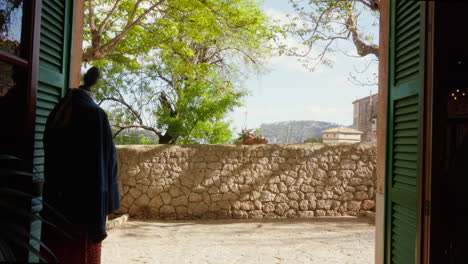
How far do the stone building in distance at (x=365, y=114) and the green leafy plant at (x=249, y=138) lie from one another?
22.4ft

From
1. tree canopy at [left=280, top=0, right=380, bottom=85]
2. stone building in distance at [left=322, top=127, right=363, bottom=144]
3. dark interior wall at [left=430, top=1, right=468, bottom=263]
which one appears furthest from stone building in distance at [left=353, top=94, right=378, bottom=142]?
dark interior wall at [left=430, top=1, right=468, bottom=263]

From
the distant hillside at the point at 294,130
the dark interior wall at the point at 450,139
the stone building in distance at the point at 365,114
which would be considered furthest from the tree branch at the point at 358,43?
the dark interior wall at the point at 450,139

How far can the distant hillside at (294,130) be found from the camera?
47.8ft

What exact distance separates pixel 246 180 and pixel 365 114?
31.5 feet

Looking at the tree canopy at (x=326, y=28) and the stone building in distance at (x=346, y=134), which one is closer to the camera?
the tree canopy at (x=326, y=28)

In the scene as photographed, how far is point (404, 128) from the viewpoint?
81.9 inches

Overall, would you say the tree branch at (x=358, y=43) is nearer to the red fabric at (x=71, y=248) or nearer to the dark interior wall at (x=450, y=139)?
the dark interior wall at (x=450, y=139)

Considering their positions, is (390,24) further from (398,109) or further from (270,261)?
(270,261)

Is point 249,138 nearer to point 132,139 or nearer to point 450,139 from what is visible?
point 132,139

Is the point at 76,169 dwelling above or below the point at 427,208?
above

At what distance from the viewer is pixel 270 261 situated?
4.76 meters

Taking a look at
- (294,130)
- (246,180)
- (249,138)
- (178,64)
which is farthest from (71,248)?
(294,130)

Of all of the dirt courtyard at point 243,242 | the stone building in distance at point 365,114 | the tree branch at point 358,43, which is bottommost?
the dirt courtyard at point 243,242

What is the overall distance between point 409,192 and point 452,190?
377 millimetres
